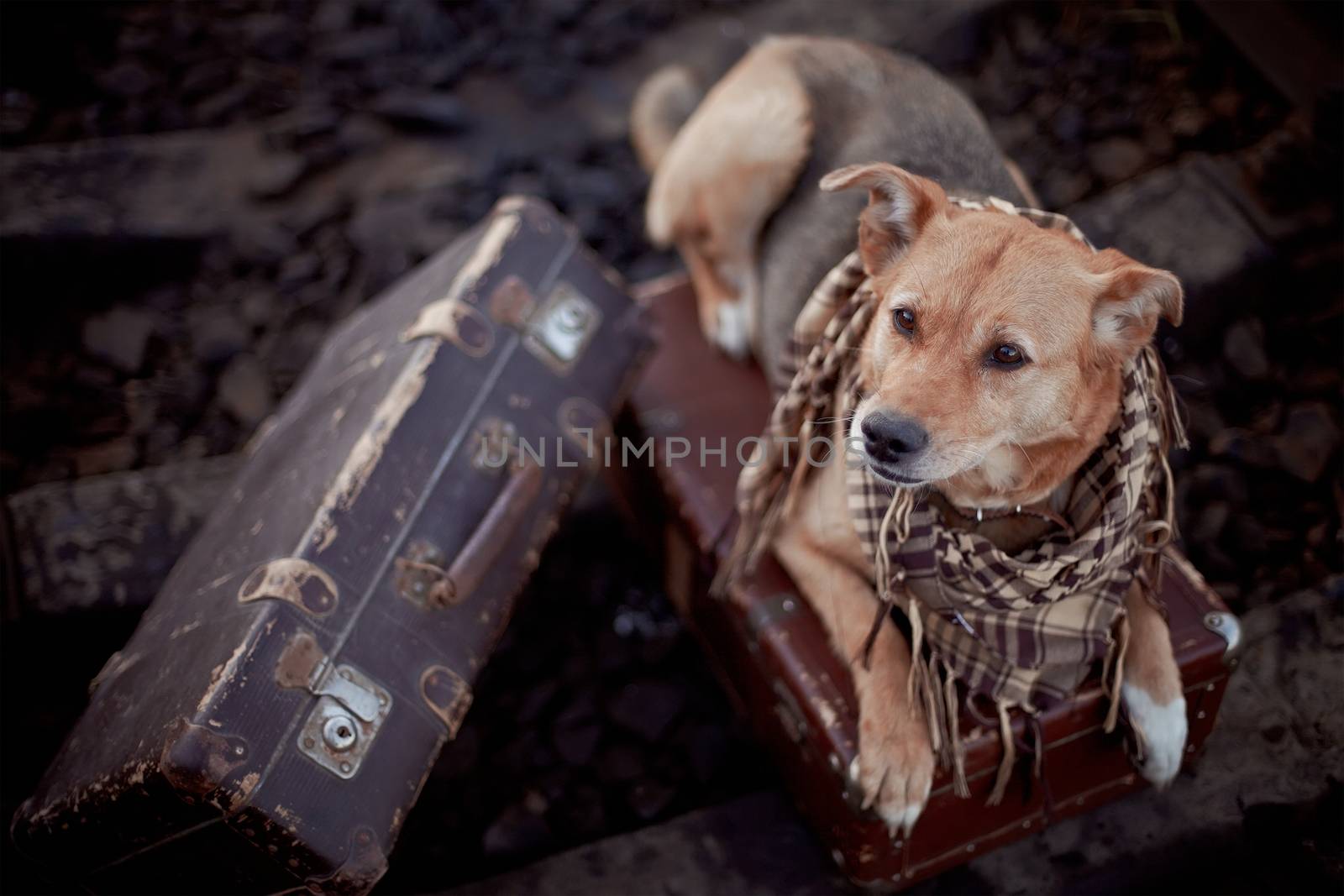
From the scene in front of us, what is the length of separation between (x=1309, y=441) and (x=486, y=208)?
10.8 feet

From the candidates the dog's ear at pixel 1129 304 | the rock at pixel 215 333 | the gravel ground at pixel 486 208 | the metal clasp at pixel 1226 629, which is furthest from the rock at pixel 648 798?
the rock at pixel 215 333

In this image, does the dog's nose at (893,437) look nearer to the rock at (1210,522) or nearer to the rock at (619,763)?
the rock at (619,763)

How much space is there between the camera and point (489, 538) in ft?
8.21

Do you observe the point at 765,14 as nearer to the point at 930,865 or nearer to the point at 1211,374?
the point at 1211,374

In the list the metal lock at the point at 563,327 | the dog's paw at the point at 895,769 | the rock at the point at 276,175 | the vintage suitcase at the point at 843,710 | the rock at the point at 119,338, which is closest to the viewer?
the dog's paw at the point at 895,769

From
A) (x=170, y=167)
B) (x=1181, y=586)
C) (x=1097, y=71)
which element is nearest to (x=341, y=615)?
(x=1181, y=586)

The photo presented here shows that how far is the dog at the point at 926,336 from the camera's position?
79.7 inches

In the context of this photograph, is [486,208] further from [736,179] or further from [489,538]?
[489,538]

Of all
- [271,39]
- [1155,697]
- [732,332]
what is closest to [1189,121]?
[732,332]

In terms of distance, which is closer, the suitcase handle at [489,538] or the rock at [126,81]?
the suitcase handle at [489,538]

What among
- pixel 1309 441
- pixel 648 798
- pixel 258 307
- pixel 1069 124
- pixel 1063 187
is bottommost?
pixel 648 798

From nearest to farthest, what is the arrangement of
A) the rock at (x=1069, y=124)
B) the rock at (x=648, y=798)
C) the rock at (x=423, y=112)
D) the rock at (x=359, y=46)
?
the rock at (x=648, y=798) < the rock at (x=1069, y=124) < the rock at (x=423, y=112) < the rock at (x=359, y=46)

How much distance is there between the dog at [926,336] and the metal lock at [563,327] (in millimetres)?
558

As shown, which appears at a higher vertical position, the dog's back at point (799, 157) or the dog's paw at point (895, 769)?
the dog's back at point (799, 157)
